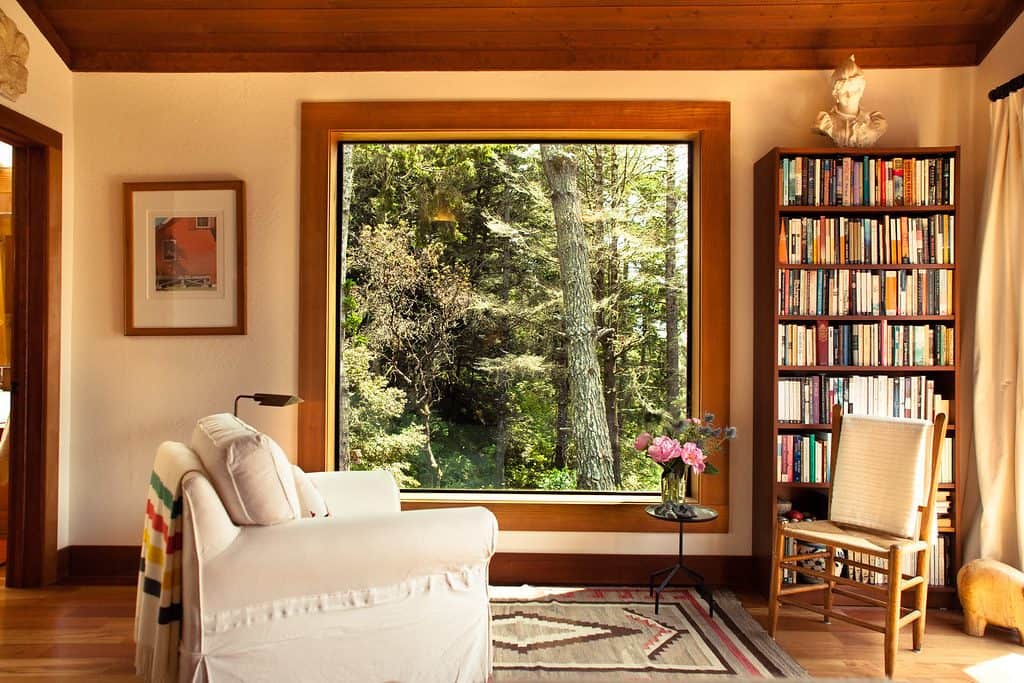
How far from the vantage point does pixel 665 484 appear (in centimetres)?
374

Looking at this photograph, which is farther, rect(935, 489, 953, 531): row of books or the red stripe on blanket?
rect(935, 489, 953, 531): row of books

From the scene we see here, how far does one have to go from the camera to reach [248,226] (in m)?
4.21

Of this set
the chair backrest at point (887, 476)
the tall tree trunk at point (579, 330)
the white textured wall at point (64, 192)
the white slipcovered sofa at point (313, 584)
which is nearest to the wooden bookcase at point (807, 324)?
the chair backrest at point (887, 476)

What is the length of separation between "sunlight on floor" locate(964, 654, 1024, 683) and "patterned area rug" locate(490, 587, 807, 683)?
2.17ft

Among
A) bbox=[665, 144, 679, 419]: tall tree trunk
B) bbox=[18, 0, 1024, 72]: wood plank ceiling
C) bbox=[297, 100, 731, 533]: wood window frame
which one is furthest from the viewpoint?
bbox=[665, 144, 679, 419]: tall tree trunk

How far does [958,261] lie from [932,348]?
44 centimetres

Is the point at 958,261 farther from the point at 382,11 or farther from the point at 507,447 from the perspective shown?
the point at 382,11

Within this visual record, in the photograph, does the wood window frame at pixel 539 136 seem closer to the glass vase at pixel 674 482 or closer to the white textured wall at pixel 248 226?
the white textured wall at pixel 248 226

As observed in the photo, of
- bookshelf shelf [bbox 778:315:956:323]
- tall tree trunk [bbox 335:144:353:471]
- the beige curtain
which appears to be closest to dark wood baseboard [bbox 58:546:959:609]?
tall tree trunk [bbox 335:144:353:471]

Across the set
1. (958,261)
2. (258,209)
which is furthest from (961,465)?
(258,209)

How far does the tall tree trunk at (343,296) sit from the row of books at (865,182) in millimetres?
2299

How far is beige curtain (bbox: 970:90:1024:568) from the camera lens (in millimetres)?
3645

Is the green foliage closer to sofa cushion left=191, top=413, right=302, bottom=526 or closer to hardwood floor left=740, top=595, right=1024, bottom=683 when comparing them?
sofa cushion left=191, top=413, right=302, bottom=526

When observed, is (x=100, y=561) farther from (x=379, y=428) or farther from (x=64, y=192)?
(x=64, y=192)
